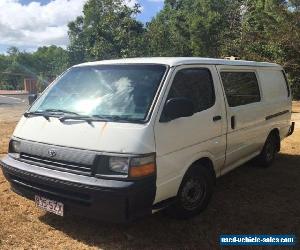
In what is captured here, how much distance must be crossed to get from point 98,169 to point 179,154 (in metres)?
0.97

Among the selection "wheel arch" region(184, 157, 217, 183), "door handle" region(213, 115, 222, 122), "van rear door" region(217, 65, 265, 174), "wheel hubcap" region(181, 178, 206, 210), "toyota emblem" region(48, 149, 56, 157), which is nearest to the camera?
"toyota emblem" region(48, 149, 56, 157)

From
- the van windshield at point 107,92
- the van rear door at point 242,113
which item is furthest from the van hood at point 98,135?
the van rear door at point 242,113

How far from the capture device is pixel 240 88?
603 centimetres

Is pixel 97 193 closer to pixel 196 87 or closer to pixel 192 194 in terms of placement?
pixel 192 194

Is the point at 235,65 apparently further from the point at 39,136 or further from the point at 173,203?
the point at 39,136

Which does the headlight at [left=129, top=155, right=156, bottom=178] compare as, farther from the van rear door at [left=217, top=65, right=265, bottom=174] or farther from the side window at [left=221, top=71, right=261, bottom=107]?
the side window at [left=221, top=71, right=261, bottom=107]

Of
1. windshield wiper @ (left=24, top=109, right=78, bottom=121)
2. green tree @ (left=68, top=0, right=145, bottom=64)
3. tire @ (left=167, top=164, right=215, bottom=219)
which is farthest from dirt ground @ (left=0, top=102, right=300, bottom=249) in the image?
green tree @ (left=68, top=0, right=145, bottom=64)

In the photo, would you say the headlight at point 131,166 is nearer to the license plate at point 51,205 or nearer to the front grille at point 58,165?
the front grille at point 58,165

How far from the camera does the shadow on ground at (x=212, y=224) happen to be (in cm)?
440

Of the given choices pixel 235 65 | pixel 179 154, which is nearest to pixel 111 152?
pixel 179 154

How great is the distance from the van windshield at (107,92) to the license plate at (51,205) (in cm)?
103

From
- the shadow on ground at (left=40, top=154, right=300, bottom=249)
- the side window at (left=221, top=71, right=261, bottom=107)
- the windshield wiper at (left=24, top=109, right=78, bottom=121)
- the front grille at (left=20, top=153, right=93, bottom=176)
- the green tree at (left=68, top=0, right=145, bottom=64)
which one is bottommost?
the shadow on ground at (left=40, top=154, right=300, bottom=249)

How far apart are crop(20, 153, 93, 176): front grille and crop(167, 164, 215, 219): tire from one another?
45.0 inches

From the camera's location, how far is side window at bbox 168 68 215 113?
465 centimetres
